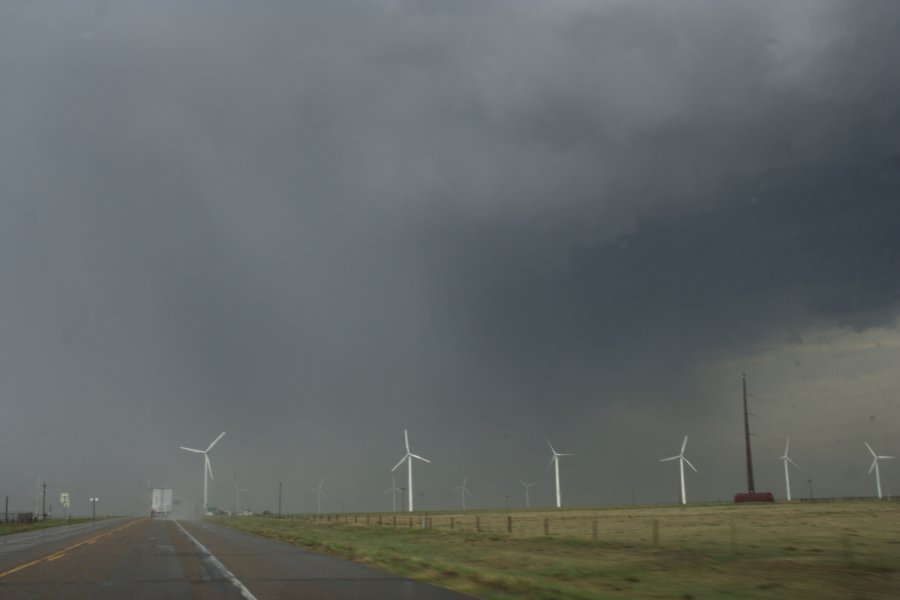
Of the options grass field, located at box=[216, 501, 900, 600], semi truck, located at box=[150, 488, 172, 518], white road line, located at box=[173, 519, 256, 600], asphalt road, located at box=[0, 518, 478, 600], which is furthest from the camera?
semi truck, located at box=[150, 488, 172, 518]

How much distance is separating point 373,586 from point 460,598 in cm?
395

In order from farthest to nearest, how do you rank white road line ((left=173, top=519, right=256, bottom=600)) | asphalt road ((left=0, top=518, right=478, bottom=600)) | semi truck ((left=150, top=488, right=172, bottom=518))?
semi truck ((left=150, top=488, right=172, bottom=518)) < asphalt road ((left=0, top=518, right=478, bottom=600)) < white road line ((left=173, top=519, right=256, bottom=600))

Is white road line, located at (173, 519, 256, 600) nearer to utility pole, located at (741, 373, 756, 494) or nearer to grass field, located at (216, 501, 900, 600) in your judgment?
grass field, located at (216, 501, 900, 600)

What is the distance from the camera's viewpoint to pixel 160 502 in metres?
146

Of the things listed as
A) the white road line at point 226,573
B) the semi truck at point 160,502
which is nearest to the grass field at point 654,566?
the white road line at point 226,573

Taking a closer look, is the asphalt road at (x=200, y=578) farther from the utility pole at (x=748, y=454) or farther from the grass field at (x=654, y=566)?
the utility pole at (x=748, y=454)

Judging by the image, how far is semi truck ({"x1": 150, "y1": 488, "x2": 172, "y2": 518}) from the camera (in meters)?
146

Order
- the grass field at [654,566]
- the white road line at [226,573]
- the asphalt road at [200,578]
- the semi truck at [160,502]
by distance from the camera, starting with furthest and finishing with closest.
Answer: the semi truck at [160,502] → the grass field at [654,566] → the asphalt road at [200,578] → the white road line at [226,573]

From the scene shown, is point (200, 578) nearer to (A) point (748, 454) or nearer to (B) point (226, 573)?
(B) point (226, 573)

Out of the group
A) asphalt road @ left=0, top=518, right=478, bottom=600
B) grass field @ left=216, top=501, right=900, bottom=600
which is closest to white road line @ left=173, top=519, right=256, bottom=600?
asphalt road @ left=0, top=518, right=478, bottom=600

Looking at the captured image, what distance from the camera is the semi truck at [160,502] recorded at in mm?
145750

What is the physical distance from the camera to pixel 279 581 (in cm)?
2431

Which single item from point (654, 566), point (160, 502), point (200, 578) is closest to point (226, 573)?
point (200, 578)

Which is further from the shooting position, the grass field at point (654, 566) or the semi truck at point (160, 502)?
the semi truck at point (160, 502)
